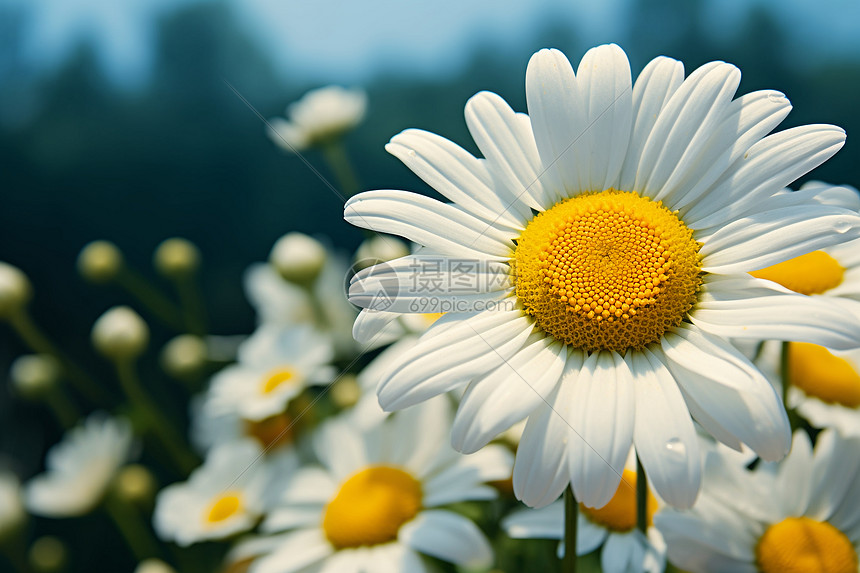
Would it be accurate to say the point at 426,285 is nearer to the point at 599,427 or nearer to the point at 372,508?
the point at 599,427

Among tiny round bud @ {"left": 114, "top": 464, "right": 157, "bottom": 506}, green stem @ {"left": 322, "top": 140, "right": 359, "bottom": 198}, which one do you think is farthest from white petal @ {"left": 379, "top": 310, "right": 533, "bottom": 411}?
tiny round bud @ {"left": 114, "top": 464, "right": 157, "bottom": 506}

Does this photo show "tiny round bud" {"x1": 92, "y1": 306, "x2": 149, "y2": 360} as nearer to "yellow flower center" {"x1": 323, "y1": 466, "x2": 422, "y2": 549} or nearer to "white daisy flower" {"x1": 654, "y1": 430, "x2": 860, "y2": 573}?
"yellow flower center" {"x1": 323, "y1": 466, "x2": 422, "y2": 549}

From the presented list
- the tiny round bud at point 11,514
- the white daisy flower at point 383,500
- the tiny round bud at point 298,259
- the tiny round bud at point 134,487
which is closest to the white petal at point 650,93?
the white daisy flower at point 383,500

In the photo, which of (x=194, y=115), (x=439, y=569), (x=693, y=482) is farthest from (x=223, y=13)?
(x=693, y=482)

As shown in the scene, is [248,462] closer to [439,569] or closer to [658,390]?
A: [439,569]

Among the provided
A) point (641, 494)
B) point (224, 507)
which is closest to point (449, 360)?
point (641, 494)

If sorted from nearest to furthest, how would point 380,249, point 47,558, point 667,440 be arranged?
point 667,440, point 380,249, point 47,558
